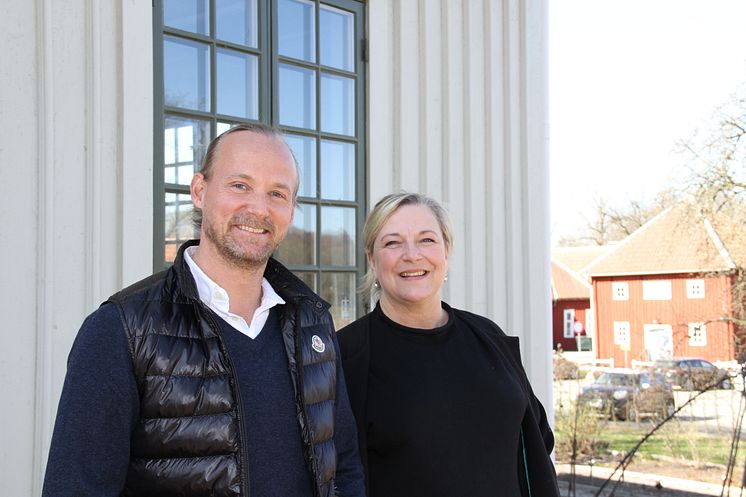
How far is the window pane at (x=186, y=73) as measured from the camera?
3.72 metres

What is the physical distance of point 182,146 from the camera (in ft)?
12.3

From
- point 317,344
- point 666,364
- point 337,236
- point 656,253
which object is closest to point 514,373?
point 317,344

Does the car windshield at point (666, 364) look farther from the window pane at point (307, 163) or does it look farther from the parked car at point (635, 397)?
the window pane at point (307, 163)

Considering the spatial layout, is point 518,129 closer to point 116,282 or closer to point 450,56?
point 450,56

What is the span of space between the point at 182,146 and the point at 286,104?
76 cm

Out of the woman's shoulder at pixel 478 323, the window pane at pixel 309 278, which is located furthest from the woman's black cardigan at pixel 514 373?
the window pane at pixel 309 278

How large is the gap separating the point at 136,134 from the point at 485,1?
280 cm

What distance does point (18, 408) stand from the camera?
10.0 ft

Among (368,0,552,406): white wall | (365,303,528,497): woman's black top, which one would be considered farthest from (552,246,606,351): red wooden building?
(365,303,528,497): woman's black top

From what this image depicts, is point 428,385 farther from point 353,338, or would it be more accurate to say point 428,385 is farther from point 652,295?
point 652,295

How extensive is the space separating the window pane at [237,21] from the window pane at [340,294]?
138 centimetres

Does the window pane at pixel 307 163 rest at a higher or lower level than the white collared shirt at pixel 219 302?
higher

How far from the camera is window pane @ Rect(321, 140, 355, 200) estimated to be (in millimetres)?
4504

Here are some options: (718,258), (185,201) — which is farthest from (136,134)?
(718,258)
